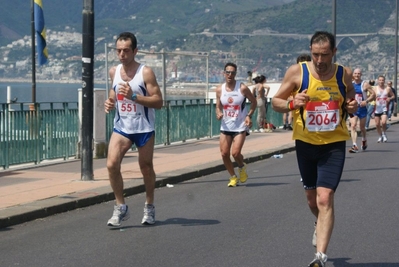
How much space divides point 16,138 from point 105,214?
5.29 meters

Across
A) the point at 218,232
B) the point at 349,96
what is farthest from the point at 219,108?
the point at 349,96

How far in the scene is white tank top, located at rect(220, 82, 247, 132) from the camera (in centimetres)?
1436

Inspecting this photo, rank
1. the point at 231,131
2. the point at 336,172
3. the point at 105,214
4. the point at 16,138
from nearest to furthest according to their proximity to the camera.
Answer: the point at 336,172 < the point at 105,214 < the point at 231,131 < the point at 16,138

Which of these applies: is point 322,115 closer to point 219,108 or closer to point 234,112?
point 234,112

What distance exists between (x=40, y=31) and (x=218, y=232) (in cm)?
1618

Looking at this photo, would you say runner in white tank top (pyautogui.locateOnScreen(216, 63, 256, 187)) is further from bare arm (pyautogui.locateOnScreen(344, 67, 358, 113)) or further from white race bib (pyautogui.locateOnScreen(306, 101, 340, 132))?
white race bib (pyautogui.locateOnScreen(306, 101, 340, 132))

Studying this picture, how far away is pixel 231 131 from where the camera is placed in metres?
14.4

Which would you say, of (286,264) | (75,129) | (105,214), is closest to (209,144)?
(75,129)

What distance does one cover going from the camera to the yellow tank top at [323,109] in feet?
26.2

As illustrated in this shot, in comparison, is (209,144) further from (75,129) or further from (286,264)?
(286,264)

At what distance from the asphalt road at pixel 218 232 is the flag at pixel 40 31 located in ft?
38.5

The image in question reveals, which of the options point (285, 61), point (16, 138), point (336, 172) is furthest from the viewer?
point (285, 61)

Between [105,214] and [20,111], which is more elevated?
[20,111]

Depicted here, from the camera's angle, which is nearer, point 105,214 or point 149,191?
point 149,191
